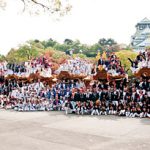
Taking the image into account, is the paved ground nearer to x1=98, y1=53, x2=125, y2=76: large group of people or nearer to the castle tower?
x1=98, y1=53, x2=125, y2=76: large group of people

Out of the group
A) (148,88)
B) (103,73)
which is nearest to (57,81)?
(103,73)

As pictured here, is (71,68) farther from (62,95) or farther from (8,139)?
(8,139)

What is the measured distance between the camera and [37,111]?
653 inches

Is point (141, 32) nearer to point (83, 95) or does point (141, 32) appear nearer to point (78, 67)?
point (78, 67)

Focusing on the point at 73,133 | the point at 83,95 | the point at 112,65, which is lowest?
the point at 73,133

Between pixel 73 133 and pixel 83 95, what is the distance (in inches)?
195

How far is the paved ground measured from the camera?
884 centimetres

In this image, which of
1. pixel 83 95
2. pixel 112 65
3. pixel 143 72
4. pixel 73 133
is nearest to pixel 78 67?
A: pixel 112 65

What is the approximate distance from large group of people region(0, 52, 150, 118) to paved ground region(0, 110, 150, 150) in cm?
102

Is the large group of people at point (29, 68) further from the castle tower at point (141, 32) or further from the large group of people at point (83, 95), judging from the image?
the castle tower at point (141, 32)

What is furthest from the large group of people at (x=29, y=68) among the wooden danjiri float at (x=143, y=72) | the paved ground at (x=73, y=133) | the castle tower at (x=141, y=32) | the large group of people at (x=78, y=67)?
the castle tower at (x=141, y=32)

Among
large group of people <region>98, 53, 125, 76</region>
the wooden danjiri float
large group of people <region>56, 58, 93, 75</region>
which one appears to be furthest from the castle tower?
the wooden danjiri float

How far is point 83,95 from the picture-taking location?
15359mm

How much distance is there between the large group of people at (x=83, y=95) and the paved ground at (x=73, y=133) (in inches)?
40.0
